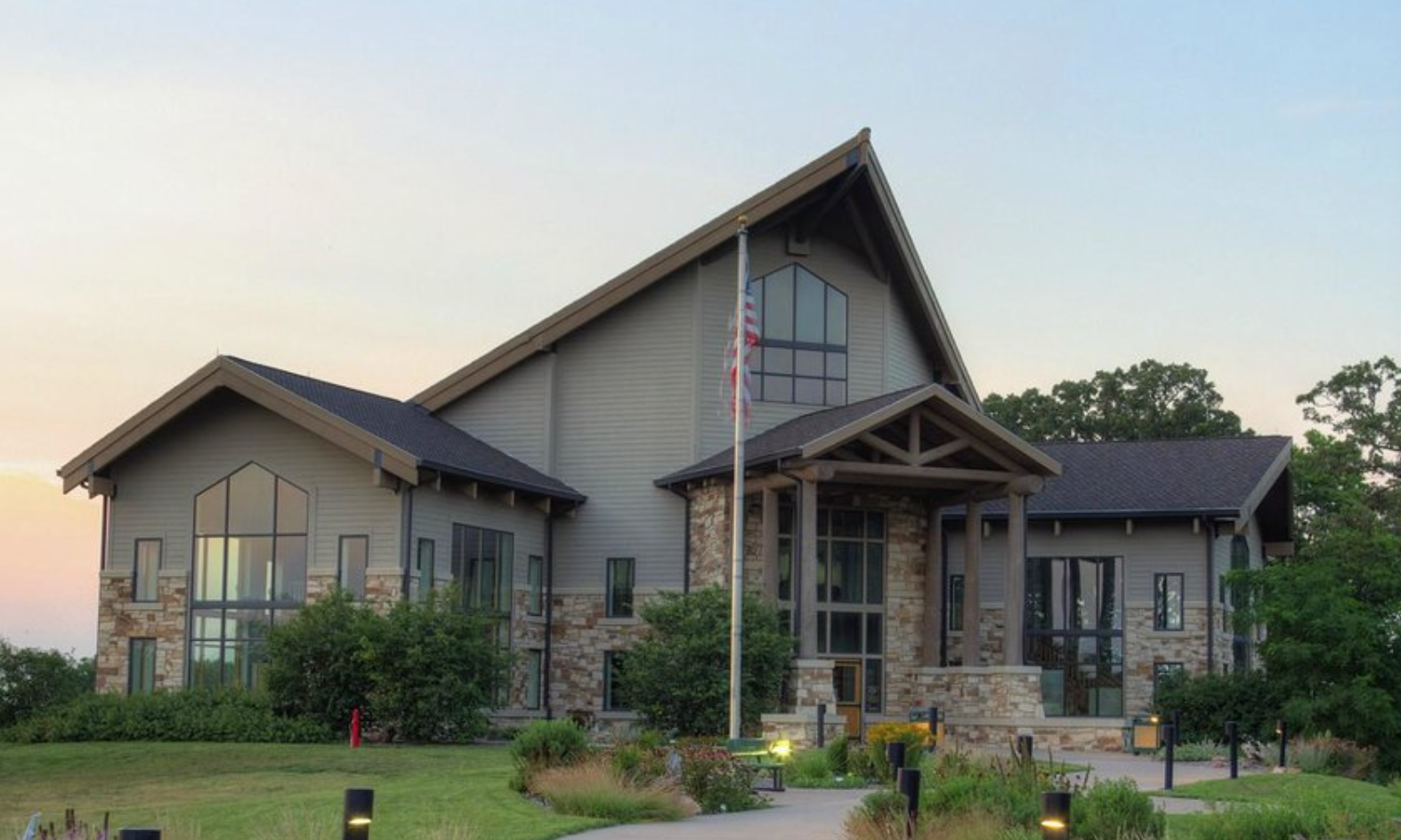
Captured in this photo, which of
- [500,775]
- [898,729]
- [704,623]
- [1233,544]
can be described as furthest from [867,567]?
[500,775]

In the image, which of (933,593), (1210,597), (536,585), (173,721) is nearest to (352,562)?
(173,721)

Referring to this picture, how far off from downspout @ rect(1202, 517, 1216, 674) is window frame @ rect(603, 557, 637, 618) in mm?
12206

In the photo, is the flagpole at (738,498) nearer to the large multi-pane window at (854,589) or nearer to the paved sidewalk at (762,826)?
the large multi-pane window at (854,589)

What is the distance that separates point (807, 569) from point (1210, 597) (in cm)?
1013

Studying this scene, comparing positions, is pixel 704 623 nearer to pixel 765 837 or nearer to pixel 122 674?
pixel 122 674

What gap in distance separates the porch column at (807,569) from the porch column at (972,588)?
15.5 ft

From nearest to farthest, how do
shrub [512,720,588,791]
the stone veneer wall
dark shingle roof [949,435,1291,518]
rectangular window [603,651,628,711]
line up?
shrub [512,720,588,791] → the stone veneer wall → rectangular window [603,651,628,711] → dark shingle roof [949,435,1291,518]

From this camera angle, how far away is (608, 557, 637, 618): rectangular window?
129ft

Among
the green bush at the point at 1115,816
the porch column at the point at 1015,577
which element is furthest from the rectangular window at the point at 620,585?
the green bush at the point at 1115,816

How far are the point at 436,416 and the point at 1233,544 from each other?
18.2m

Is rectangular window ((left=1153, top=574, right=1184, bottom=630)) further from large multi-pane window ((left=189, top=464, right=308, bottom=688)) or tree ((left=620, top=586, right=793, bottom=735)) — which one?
large multi-pane window ((left=189, top=464, right=308, bottom=688))

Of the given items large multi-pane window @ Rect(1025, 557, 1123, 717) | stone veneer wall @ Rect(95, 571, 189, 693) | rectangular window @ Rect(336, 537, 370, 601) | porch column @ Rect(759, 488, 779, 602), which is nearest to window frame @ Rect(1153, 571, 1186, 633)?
large multi-pane window @ Rect(1025, 557, 1123, 717)

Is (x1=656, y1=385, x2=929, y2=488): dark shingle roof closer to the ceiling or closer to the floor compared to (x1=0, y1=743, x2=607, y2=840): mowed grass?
closer to the ceiling

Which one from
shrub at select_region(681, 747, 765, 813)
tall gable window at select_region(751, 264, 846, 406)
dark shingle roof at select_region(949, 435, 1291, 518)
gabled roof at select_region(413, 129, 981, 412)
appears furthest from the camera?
dark shingle roof at select_region(949, 435, 1291, 518)
